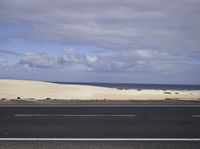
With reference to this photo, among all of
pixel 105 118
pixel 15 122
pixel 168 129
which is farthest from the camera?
pixel 105 118

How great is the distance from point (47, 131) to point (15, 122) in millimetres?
2332

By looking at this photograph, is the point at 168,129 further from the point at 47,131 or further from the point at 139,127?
the point at 47,131

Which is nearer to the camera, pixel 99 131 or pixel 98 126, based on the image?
pixel 99 131

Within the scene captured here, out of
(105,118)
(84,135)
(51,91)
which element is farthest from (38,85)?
(84,135)

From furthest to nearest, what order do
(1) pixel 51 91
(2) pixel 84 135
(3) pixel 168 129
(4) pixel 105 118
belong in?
(1) pixel 51 91
(4) pixel 105 118
(3) pixel 168 129
(2) pixel 84 135

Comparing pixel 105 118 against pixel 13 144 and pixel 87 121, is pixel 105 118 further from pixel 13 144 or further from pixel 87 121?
pixel 13 144

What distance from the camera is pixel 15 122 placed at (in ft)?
45.0

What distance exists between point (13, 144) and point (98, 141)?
2.10m

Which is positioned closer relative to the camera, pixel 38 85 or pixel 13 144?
pixel 13 144

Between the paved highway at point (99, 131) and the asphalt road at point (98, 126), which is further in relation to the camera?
the asphalt road at point (98, 126)

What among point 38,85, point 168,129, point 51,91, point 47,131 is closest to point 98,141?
point 47,131

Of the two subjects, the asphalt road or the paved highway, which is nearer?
the paved highway

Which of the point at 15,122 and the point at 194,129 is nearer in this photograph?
the point at 194,129

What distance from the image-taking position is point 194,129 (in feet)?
41.1
